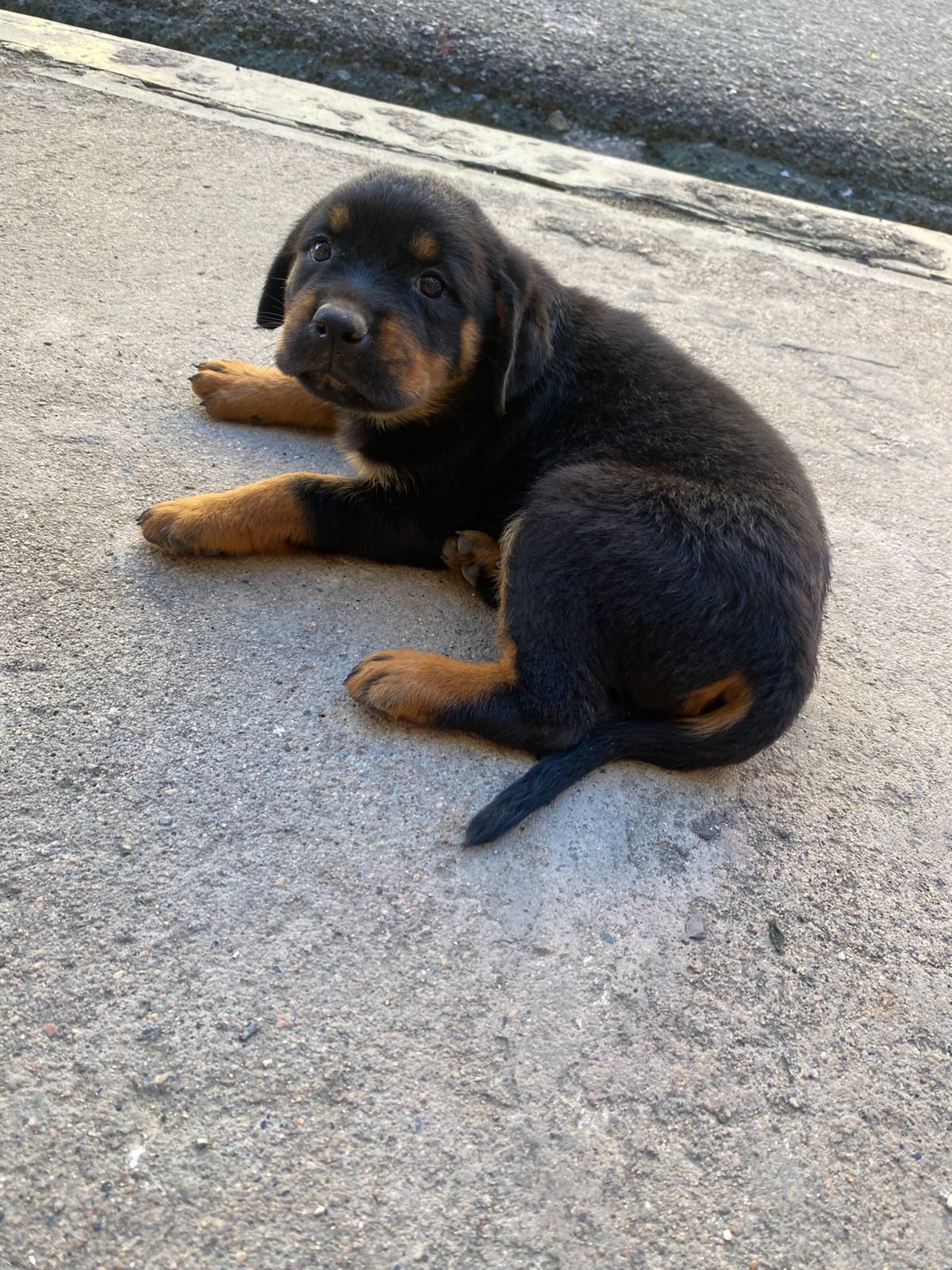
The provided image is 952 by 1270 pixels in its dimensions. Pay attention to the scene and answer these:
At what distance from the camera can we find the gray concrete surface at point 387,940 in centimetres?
173

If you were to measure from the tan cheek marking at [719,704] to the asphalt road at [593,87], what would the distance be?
17.0 ft

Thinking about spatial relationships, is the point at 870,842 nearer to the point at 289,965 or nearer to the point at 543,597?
the point at 543,597

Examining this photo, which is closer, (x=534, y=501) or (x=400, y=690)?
(x=400, y=690)

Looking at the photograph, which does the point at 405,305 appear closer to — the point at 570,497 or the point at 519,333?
the point at 519,333

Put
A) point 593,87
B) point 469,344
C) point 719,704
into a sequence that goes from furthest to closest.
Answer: point 593,87, point 469,344, point 719,704

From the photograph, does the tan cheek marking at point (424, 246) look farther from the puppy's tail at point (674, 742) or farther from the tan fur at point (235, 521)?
the puppy's tail at point (674, 742)

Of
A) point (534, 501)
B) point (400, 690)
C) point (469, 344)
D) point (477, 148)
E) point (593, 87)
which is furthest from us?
point (593, 87)

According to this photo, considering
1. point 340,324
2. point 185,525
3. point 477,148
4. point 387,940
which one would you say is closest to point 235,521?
Answer: point 185,525

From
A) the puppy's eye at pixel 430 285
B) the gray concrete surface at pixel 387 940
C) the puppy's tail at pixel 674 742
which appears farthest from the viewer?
the puppy's eye at pixel 430 285

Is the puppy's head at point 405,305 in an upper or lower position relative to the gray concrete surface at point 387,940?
upper

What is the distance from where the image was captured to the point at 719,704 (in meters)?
2.68

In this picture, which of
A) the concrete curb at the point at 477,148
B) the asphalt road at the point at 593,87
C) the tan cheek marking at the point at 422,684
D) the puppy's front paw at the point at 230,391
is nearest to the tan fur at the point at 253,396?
the puppy's front paw at the point at 230,391

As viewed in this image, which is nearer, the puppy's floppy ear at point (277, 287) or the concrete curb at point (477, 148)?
the puppy's floppy ear at point (277, 287)

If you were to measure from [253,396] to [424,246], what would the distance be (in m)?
0.98
